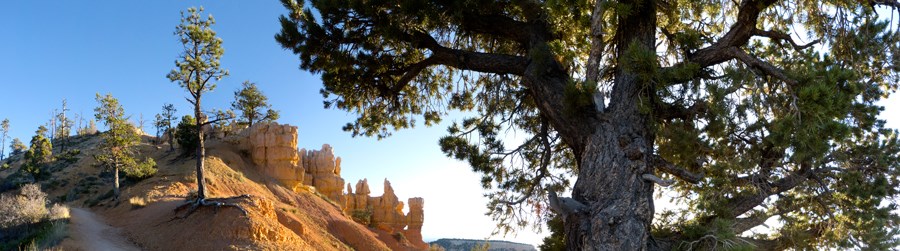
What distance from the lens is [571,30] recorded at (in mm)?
9906

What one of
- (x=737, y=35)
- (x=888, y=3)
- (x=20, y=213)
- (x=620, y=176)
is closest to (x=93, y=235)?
(x=20, y=213)

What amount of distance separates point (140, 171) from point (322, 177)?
520 inches

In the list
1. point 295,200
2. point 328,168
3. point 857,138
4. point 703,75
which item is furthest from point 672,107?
point 328,168

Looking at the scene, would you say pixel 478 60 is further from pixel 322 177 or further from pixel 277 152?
pixel 322 177

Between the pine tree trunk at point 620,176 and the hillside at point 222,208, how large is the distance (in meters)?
12.0

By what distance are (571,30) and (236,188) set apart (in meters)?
22.1

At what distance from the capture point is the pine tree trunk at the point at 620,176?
666 centimetres

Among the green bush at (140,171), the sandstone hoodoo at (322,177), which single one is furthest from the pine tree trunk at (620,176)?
the sandstone hoodoo at (322,177)

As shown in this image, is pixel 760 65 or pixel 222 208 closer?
pixel 760 65

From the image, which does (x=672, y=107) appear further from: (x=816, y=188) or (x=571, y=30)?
(x=571, y=30)

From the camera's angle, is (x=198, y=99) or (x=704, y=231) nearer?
(x=704, y=231)

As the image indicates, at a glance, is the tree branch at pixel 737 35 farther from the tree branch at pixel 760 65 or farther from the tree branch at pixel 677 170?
the tree branch at pixel 677 170

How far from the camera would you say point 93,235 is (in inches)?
732

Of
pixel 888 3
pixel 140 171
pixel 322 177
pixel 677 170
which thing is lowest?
pixel 677 170
